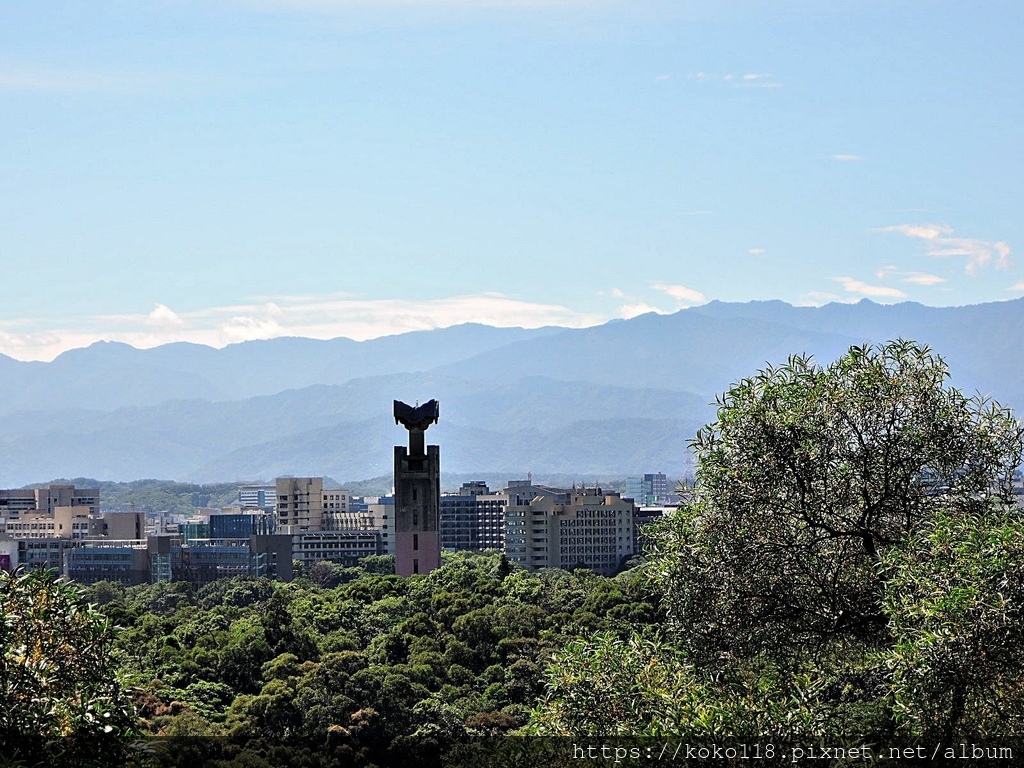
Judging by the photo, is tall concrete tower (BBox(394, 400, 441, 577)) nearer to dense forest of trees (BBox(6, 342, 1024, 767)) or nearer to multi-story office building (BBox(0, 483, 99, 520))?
dense forest of trees (BBox(6, 342, 1024, 767))

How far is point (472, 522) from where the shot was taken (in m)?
110

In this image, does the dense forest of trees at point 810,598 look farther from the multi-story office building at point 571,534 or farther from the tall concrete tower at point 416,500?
the multi-story office building at point 571,534

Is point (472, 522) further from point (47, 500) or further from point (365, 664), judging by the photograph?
point (365, 664)

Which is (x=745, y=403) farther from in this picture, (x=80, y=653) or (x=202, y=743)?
(x=202, y=743)

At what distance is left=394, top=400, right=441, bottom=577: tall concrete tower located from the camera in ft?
139

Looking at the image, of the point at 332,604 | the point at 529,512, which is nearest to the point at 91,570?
the point at 529,512

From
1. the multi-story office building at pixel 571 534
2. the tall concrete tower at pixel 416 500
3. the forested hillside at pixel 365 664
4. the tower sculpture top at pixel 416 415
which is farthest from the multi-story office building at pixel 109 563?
the forested hillside at pixel 365 664

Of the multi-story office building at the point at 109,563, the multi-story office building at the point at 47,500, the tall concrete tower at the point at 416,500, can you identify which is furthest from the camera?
the multi-story office building at the point at 47,500

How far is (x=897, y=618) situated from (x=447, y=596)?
18.6 meters

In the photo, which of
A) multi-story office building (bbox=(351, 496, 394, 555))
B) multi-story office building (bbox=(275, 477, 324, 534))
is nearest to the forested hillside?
multi-story office building (bbox=(351, 496, 394, 555))

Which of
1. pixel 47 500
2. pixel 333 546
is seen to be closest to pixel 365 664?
pixel 333 546

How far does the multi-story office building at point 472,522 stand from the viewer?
108125 mm

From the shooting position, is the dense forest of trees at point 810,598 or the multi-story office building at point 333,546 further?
the multi-story office building at point 333,546

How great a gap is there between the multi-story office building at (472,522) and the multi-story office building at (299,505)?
10207 millimetres
